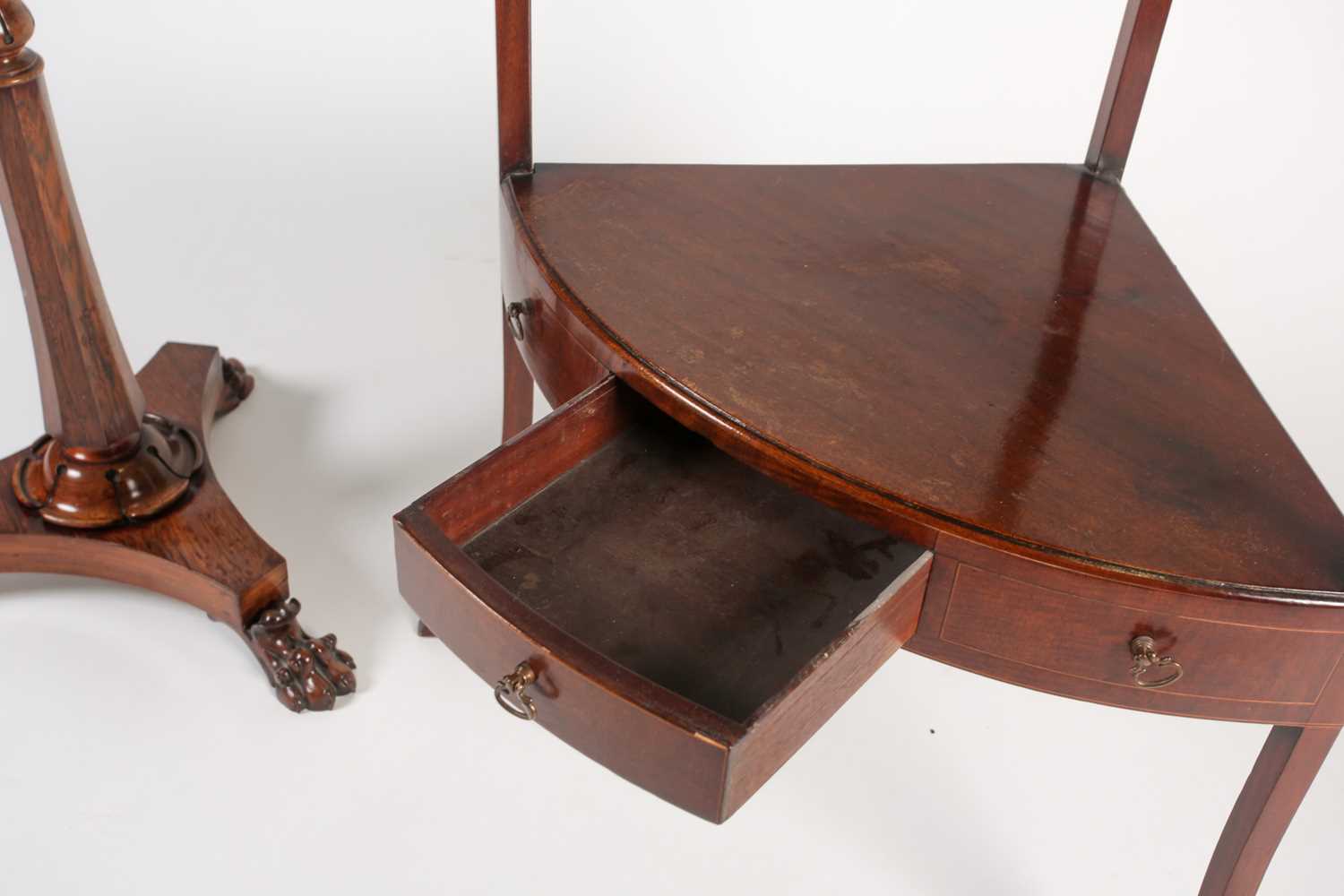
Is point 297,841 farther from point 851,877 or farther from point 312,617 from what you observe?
point 851,877

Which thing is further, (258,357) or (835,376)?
(258,357)

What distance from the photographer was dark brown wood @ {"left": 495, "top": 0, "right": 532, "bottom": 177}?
1.58m

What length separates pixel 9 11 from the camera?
151 centimetres

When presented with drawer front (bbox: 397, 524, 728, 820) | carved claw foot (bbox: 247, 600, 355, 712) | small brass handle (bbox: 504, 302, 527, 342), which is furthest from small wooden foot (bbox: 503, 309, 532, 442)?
drawer front (bbox: 397, 524, 728, 820)

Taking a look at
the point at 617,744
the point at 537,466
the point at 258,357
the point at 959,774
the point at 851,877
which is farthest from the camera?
the point at 258,357

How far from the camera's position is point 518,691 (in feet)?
3.64

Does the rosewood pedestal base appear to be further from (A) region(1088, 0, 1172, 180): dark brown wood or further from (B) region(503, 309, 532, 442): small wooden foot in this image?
(A) region(1088, 0, 1172, 180): dark brown wood

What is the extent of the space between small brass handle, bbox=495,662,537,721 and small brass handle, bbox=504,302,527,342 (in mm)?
553

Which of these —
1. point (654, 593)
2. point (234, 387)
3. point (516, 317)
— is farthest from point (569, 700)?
point (234, 387)

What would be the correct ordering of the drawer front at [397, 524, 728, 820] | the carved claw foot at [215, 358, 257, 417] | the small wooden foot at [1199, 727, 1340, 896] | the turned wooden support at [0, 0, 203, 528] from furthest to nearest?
1. the carved claw foot at [215, 358, 257, 417]
2. the turned wooden support at [0, 0, 203, 528]
3. the small wooden foot at [1199, 727, 1340, 896]
4. the drawer front at [397, 524, 728, 820]

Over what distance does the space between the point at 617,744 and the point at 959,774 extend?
0.81m

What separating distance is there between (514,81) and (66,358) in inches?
24.4

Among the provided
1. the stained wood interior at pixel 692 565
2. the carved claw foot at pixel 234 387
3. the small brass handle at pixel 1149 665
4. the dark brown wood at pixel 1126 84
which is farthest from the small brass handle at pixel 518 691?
the carved claw foot at pixel 234 387

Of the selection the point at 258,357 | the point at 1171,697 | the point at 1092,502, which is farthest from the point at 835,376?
the point at 258,357
